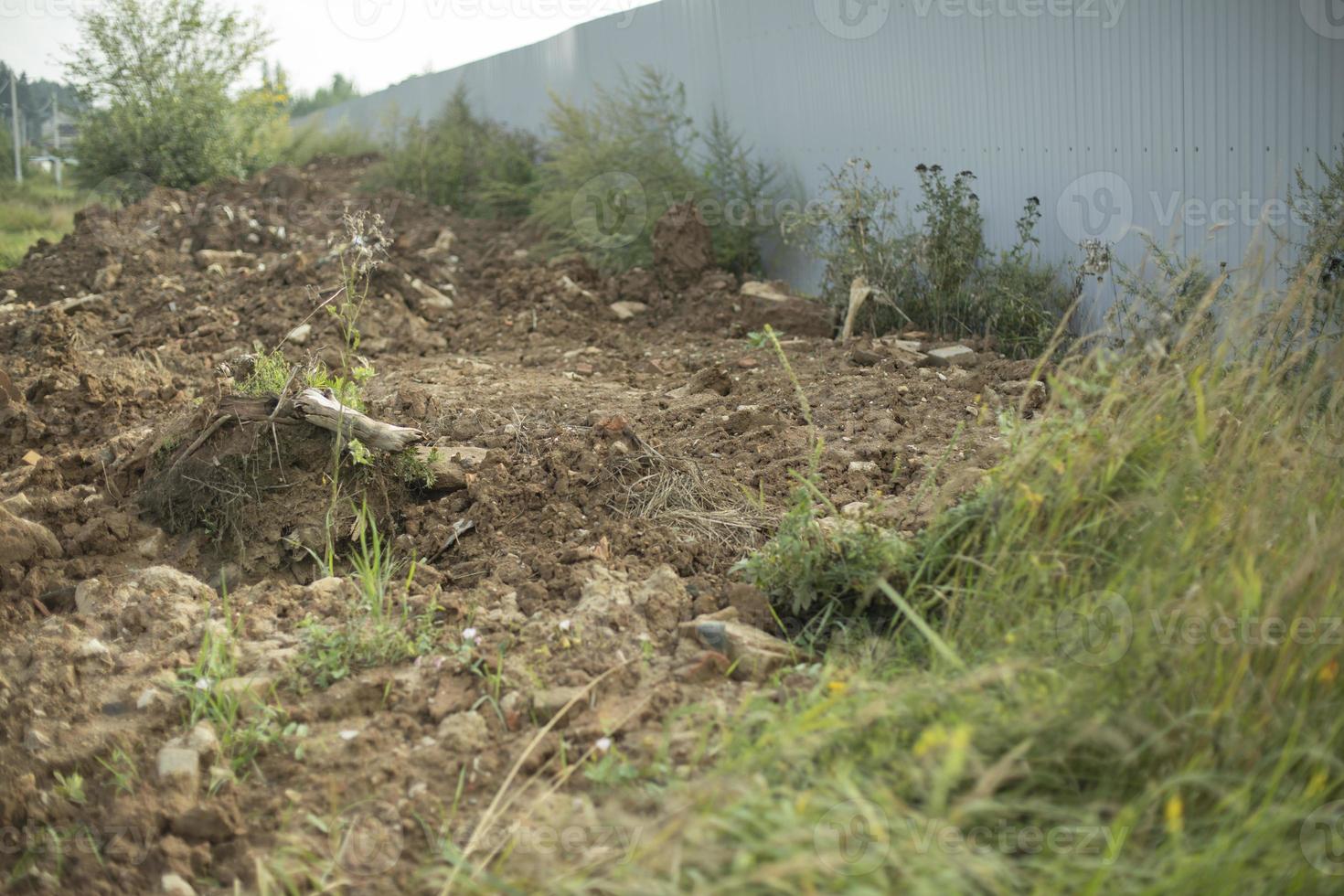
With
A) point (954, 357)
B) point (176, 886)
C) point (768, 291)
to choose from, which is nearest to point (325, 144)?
point (768, 291)

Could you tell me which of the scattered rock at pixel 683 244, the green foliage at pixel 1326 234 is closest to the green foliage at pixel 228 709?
the green foliage at pixel 1326 234

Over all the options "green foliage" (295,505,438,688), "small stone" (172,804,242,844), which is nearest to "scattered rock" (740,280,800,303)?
"green foliage" (295,505,438,688)

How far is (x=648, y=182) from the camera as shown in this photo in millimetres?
8500

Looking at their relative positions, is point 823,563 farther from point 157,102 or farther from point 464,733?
point 157,102

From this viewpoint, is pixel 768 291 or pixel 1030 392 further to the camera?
pixel 768 291

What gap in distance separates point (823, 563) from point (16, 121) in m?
16.9

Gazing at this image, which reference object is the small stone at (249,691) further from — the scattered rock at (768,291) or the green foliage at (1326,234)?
the scattered rock at (768,291)

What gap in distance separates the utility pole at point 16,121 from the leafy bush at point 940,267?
13173 mm

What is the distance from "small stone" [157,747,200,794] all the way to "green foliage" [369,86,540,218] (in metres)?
9.31

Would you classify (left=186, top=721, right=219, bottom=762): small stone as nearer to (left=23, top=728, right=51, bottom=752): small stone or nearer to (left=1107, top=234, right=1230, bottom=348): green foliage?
(left=23, top=728, right=51, bottom=752): small stone

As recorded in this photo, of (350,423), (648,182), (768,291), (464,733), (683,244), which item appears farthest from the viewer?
(648,182)

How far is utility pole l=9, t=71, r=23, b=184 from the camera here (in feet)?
50.2

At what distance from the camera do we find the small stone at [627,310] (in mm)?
7398

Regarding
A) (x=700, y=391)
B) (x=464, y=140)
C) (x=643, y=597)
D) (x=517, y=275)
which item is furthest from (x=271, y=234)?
(x=643, y=597)
